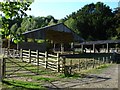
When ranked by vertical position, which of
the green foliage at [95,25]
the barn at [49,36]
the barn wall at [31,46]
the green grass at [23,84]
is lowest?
the green grass at [23,84]

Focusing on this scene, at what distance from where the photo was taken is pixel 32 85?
13.1 meters

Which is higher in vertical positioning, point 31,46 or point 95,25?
point 95,25

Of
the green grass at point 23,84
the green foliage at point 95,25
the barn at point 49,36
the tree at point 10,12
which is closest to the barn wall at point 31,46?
the barn at point 49,36

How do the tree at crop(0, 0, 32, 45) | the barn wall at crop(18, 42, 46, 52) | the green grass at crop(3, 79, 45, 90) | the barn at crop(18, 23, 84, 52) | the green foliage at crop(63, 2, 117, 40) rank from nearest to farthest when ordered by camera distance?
the tree at crop(0, 0, 32, 45) → the green grass at crop(3, 79, 45, 90) → the barn wall at crop(18, 42, 46, 52) → the barn at crop(18, 23, 84, 52) → the green foliage at crop(63, 2, 117, 40)

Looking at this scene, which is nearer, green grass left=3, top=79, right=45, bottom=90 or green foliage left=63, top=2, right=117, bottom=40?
green grass left=3, top=79, right=45, bottom=90

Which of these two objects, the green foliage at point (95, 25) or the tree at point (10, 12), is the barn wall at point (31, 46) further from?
the green foliage at point (95, 25)

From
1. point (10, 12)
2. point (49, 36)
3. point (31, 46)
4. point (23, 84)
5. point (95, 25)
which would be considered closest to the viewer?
point (10, 12)

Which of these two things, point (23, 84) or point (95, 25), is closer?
point (23, 84)

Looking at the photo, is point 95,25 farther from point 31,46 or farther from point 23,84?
point 23,84

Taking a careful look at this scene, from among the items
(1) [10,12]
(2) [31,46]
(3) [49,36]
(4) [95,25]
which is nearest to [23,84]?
(1) [10,12]

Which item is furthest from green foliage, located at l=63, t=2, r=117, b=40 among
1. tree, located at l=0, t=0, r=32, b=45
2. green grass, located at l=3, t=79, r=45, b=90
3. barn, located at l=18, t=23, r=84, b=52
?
tree, located at l=0, t=0, r=32, b=45

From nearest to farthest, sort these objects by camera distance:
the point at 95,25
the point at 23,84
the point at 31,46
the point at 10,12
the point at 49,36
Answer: the point at 10,12
the point at 23,84
the point at 31,46
the point at 49,36
the point at 95,25

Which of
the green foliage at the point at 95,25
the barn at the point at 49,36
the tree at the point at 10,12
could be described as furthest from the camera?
the green foliage at the point at 95,25

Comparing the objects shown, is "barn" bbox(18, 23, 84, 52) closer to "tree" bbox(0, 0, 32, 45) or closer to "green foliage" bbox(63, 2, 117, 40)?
"green foliage" bbox(63, 2, 117, 40)
